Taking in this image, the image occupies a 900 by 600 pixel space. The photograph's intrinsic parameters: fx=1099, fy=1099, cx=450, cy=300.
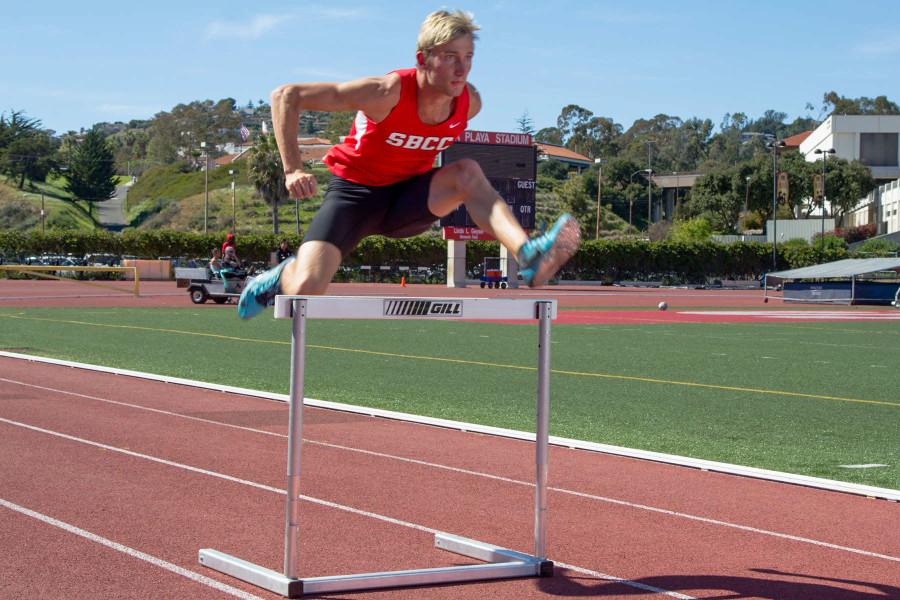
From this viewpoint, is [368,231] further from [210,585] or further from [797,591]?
[797,591]

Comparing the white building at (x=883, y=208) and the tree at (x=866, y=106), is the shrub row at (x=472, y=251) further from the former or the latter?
the tree at (x=866, y=106)

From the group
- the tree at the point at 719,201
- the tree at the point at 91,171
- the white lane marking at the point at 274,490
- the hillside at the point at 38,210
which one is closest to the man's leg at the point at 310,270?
the white lane marking at the point at 274,490

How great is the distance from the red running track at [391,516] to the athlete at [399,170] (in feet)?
4.61

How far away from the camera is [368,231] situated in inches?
210

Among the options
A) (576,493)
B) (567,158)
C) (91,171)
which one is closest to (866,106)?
(567,158)

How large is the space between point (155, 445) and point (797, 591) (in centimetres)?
530

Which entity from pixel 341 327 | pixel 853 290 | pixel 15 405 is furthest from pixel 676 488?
pixel 853 290

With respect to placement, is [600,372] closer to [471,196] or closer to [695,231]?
[471,196]

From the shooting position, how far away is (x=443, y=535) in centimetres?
570

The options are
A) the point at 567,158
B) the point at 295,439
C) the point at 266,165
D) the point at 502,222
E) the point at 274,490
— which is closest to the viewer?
the point at 295,439

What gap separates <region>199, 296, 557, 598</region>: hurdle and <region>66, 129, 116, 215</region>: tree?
128286mm

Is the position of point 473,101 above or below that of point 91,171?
below

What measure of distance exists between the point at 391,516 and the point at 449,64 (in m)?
2.83

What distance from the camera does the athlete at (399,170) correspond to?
15.6 feet
